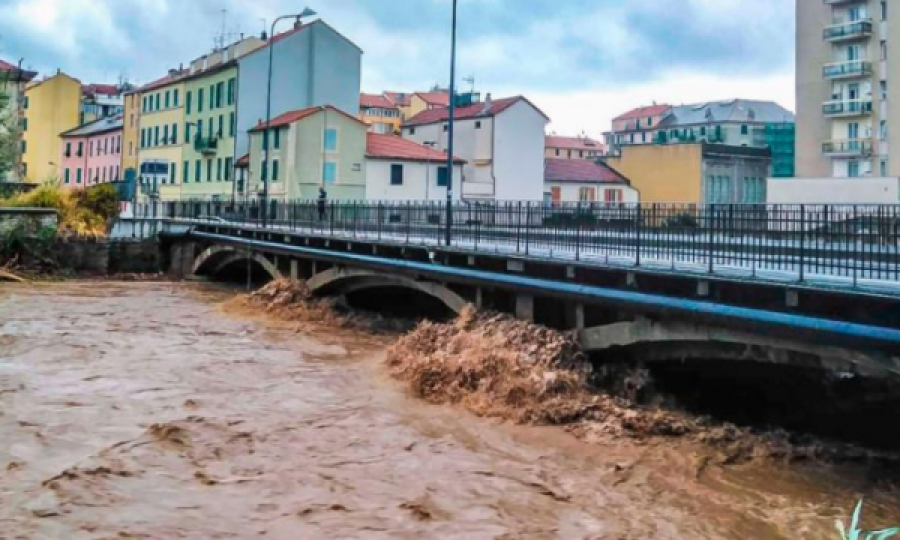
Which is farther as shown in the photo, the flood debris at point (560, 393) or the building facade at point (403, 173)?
the building facade at point (403, 173)

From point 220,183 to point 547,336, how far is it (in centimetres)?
4966

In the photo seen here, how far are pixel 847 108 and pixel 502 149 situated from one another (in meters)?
20.8

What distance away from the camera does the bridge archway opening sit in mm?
13586

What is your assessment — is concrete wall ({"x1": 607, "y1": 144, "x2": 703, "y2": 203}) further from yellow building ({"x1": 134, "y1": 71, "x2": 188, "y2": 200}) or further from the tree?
the tree

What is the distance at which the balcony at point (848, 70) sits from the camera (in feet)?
178

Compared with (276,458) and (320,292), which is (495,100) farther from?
Result: (276,458)

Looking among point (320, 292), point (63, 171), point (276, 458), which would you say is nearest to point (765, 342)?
point (276, 458)

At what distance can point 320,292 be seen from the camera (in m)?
26.7

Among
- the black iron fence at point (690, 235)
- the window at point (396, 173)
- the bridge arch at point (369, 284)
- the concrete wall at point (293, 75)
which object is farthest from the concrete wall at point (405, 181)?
the black iron fence at point (690, 235)

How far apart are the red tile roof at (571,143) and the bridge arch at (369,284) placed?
91949mm

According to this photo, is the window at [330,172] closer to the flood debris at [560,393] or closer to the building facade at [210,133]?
the building facade at [210,133]

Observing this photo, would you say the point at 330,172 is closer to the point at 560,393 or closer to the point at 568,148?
the point at 560,393

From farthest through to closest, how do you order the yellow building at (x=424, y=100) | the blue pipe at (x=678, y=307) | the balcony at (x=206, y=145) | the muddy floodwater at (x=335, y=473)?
the yellow building at (x=424, y=100) < the balcony at (x=206, y=145) < the blue pipe at (x=678, y=307) < the muddy floodwater at (x=335, y=473)

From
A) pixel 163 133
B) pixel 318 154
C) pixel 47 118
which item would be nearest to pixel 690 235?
pixel 318 154
